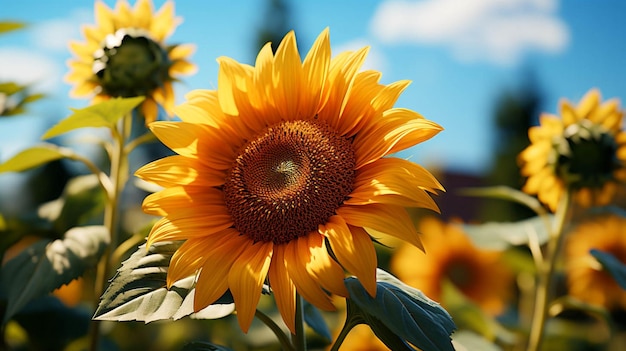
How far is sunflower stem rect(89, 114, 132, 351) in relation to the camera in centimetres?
114

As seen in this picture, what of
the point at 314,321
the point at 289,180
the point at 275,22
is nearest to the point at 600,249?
the point at 314,321

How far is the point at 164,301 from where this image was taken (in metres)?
0.81

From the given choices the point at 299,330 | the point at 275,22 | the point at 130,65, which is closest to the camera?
the point at 299,330

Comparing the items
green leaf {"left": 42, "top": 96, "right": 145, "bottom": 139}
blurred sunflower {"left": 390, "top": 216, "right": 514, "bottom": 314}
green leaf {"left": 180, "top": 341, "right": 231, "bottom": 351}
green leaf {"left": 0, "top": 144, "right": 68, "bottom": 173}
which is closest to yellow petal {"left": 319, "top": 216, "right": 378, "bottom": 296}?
green leaf {"left": 180, "top": 341, "right": 231, "bottom": 351}

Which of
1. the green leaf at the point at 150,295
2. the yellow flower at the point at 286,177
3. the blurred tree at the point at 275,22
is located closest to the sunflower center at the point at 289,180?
the yellow flower at the point at 286,177

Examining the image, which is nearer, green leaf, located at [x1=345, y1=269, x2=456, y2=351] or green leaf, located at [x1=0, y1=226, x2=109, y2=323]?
green leaf, located at [x1=345, y1=269, x2=456, y2=351]

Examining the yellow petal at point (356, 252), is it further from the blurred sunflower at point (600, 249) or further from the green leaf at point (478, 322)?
the blurred sunflower at point (600, 249)

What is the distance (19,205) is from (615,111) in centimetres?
1844

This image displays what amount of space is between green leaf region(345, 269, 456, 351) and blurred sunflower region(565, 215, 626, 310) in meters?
1.78

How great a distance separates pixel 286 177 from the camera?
0.92 meters

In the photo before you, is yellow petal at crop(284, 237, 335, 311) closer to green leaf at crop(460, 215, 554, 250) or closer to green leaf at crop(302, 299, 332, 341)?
green leaf at crop(302, 299, 332, 341)

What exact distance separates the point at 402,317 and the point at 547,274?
788 mm

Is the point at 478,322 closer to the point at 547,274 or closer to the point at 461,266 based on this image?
the point at 547,274

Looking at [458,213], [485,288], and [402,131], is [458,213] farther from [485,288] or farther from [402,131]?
[402,131]
